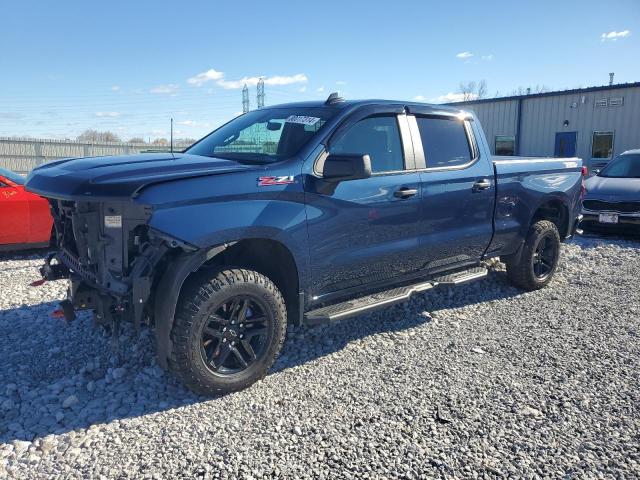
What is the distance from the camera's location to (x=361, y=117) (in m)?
4.13

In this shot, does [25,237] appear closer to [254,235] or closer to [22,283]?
[22,283]

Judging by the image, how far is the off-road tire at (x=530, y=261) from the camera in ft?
18.9

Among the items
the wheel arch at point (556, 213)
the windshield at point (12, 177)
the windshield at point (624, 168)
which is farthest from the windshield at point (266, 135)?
the windshield at point (624, 168)

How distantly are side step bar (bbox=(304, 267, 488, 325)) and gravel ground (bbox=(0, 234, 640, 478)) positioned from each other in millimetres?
419

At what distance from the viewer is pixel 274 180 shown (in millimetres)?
3545

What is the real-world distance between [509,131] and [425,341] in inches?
826

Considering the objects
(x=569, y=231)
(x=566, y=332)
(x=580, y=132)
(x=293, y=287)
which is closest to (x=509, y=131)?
(x=580, y=132)

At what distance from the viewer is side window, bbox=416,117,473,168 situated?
4641mm

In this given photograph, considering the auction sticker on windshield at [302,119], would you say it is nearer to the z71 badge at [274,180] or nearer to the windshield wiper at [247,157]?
the windshield wiper at [247,157]

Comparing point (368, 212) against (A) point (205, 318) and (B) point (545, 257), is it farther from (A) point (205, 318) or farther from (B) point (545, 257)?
(B) point (545, 257)

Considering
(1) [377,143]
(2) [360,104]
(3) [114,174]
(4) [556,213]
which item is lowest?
(4) [556,213]

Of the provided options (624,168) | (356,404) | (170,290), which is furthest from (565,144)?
(170,290)

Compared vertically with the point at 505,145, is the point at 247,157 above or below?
below

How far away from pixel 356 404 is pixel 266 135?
7.19 ft
